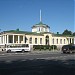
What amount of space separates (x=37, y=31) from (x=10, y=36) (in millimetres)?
14137

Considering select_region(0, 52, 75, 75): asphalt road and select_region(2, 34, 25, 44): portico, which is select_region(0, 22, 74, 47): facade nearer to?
select_region(2, 34, 25, 44): portico

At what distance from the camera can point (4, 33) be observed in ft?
250

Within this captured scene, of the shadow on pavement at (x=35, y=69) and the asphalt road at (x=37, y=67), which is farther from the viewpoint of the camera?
the asphalt road at (x=37, y=67)

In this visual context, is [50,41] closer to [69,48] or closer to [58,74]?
[69,48]

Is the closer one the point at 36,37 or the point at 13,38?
the point at 13,38

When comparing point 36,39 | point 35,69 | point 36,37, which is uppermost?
point 36,37

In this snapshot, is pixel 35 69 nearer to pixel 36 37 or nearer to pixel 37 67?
pixel 37 67

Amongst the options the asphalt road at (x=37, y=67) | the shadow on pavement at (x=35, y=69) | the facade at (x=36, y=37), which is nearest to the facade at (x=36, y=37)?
the facade at (x=36, y=37)

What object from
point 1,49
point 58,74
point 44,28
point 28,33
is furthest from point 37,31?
point 58,74

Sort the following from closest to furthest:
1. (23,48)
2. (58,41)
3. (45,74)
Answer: (45,74) < (23,48) < (58,41)

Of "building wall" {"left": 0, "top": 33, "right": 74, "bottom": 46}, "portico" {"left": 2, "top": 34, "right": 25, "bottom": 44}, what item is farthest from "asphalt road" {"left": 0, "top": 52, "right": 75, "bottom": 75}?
"building wall" {"left": 0, "top": 33, "right": 74, "bottom": 46}

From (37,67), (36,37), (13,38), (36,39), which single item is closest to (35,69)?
(37,67)

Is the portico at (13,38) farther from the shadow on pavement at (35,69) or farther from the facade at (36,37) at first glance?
the shadow on pavement at (35,69)

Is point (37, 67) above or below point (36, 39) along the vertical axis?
below
